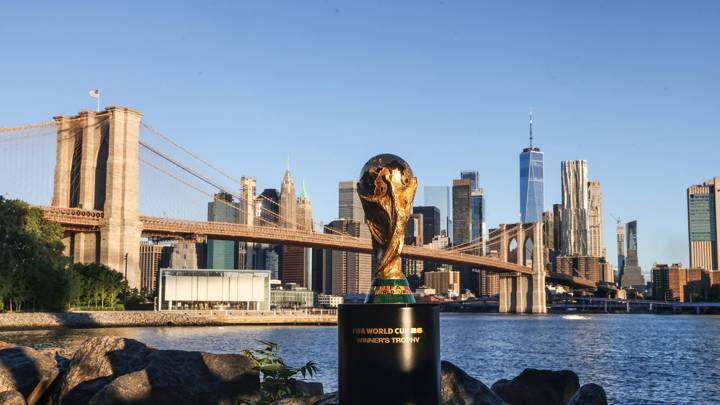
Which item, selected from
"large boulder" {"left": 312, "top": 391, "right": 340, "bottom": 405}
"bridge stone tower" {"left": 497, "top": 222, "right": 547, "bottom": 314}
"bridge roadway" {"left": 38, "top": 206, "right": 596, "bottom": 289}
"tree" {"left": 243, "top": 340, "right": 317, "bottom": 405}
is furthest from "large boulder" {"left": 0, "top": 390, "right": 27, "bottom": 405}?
"bridge stone tower" {"left": 497, "top": 222, "right": 547, "bottom": 314}

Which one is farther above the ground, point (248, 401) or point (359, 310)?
point (359, 310)

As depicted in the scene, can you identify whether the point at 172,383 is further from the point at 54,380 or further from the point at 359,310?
the point at 359,310

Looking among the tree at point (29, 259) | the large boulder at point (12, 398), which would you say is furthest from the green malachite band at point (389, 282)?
the tree at point (29, 259)

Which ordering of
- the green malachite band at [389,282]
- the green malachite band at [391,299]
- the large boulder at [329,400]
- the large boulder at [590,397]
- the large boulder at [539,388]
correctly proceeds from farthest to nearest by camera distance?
the large boulder at [539,388]
the large boulder at [590,397]
the large boulder at [329,400]
the green malachite band at [389,282]
the green malachite band at [391,299]

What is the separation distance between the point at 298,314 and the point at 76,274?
24861 millimetres

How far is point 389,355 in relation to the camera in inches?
337

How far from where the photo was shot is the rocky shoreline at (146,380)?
1014 cm

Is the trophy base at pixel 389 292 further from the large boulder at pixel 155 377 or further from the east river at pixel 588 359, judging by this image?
the east river at pixel 588 359

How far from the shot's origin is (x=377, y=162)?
958cm

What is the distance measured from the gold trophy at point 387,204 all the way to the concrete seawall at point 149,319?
163ft

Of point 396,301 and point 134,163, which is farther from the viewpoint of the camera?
point 134,163

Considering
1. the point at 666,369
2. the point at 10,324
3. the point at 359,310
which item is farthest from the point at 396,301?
the point at 10,324

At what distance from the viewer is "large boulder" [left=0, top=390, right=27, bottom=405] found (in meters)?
10.1

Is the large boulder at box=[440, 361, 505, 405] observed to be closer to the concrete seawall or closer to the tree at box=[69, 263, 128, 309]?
the concrete seawall
